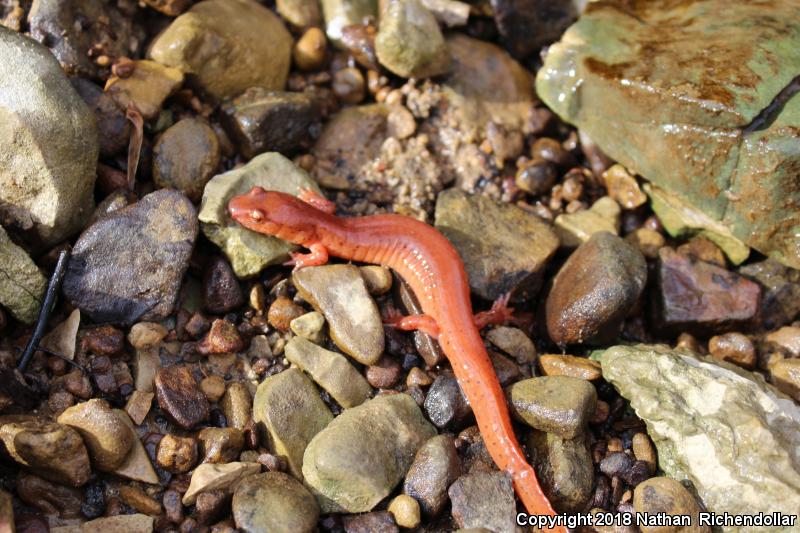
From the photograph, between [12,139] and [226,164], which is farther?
[226,164]

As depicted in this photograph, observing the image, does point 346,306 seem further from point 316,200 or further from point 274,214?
point 316,200

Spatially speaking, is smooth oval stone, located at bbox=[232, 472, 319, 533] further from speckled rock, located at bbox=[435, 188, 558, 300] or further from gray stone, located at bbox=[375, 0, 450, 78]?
gray stone, located at bbox=[375, 0, 450, 78]

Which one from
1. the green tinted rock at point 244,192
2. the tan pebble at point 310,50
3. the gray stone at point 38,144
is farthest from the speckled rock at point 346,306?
the tan pebble at point 310,50

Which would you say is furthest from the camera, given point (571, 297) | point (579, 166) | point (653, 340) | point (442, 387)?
point (579, 166)

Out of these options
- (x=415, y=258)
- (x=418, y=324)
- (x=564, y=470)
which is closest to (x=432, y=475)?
(x=564, y=470)

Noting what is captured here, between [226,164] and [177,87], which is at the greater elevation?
[177,87]

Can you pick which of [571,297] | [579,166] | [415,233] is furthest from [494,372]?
[579,166]

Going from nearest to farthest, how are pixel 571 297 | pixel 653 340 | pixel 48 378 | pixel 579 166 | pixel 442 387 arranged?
pixel 48 378, pixel 442 387, pixel 571 297, pixel 653 340, pixel 579 166

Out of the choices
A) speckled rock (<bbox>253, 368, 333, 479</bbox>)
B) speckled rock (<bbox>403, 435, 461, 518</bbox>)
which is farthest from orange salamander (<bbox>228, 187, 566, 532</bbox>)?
speckled rock (<bbox>253, 368, 333, 479</bbox>)

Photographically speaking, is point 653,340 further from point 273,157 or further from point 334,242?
A: point 273,157
